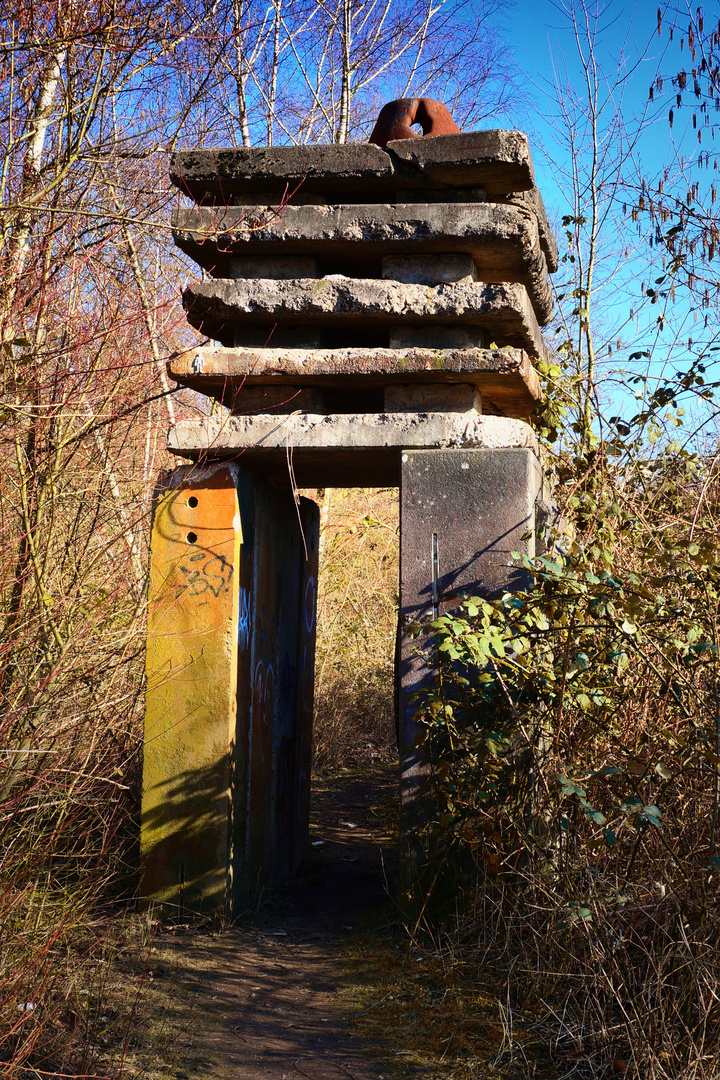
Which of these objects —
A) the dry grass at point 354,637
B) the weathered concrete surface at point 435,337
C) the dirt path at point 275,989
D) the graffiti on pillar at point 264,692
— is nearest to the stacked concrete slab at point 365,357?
the weathered concrete surface at point 435,337

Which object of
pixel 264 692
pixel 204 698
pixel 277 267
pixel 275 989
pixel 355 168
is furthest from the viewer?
pixel 264 692

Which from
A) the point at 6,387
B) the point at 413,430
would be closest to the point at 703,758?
the point at 413,430

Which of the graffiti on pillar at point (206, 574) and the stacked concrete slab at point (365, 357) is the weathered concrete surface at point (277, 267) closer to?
the stacked concrete slab at point (365, 357)

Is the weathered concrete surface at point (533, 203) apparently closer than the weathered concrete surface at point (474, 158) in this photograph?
No

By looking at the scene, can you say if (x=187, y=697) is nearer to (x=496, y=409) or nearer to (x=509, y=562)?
(x=509, y=562)

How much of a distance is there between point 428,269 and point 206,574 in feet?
5.70

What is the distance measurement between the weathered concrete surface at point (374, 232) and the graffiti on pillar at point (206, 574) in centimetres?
139

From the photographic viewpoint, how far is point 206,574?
13.5ft

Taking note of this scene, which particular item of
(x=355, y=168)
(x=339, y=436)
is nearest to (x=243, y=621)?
(x=339, y=436)

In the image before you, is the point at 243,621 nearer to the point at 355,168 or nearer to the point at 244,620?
the point at 244,620

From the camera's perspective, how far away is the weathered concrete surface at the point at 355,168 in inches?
148

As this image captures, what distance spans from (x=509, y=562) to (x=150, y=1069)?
7.38ft

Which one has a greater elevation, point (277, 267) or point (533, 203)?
point (533, 203)

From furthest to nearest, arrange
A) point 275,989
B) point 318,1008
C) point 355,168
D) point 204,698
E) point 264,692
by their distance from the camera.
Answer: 1. point 264,692
2. point 204,698
3. point 355,168
4. point 275,989
5. point 318,1008
